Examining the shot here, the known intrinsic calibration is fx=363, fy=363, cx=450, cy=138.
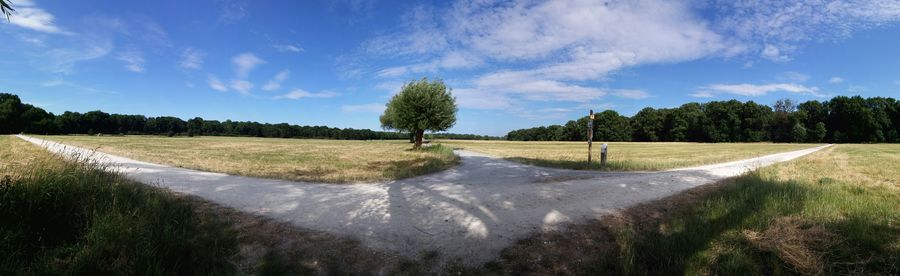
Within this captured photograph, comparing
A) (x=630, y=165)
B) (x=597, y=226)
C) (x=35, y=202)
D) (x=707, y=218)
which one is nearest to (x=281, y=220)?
(x=35, y=202)

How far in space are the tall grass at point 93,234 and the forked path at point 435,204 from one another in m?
1.56

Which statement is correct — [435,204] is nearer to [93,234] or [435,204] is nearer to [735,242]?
[735,242]

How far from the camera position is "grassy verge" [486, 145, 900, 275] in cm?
420

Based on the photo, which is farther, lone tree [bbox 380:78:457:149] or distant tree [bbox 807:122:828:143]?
distant tree [bbox 807:122:828:143]

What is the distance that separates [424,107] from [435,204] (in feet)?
70.8

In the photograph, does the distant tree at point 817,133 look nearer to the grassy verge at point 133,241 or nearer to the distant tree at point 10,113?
the grassy verge at point 133,241

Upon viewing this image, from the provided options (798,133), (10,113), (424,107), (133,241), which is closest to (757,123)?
(798,133)

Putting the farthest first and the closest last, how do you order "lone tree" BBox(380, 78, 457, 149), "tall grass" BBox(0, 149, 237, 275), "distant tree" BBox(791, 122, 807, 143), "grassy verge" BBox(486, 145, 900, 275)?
"distant tree" BBox(791, 122, 807, 143), "lone tree" BBox(380, 78, 457, 149), "grassy verge" BBox(486, 145, 900, 275), "tall grass" BBox(0, 149, 237, 275)

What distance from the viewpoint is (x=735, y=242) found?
16.0 feet

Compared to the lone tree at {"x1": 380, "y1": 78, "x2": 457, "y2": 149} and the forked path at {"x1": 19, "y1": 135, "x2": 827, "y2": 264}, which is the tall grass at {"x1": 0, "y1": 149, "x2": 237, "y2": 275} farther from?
the lone tree at {"x1": 380, "y1": 78, "x2": 457, "y2": 149}

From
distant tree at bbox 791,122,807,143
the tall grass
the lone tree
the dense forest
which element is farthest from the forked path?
distant tree at bbox 791,122,807,143

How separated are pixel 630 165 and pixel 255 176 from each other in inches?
586

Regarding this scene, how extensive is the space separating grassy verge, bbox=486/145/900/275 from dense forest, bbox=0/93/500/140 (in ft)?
223

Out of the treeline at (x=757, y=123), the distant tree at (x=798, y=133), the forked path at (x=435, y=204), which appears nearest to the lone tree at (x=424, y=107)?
the forked path at (x=435, y=204)
